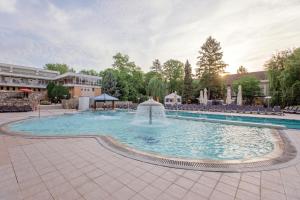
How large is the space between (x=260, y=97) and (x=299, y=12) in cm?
2631

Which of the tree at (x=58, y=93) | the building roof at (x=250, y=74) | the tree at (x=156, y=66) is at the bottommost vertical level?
the tree at (x=58, y=93)

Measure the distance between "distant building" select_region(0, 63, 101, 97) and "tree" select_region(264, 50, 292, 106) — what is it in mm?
30663

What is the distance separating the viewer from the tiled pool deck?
2232 mm

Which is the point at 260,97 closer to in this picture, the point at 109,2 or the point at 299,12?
the point at 299,12

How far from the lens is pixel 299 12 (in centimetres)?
886

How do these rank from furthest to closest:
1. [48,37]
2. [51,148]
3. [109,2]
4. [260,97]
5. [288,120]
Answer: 1. [260,97]
2. [48,37]
3. [288,120]
4. [109,2]
5. [51,148]

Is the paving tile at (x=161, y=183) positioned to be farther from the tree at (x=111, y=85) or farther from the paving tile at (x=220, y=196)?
the tree at (x=111, y=85)

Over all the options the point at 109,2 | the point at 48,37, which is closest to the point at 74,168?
the point at 109,2

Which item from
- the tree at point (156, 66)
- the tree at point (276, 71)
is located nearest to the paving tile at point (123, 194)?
the tree at point (276, 71)

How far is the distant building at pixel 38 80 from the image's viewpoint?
27.5 metres

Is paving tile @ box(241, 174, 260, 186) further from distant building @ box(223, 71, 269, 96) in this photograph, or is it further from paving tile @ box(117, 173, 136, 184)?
distant building @ box(223, 71, 269, 96)

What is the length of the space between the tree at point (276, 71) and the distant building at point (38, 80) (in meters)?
30.7

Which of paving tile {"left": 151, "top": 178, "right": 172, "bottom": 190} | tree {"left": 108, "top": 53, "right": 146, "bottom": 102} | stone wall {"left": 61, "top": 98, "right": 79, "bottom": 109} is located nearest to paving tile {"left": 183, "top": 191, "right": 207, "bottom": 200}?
paving tile {"left": 151, "top": 178, "right": 172, "bottom": 190}

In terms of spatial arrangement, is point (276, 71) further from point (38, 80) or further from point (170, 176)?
point (38, 80)
